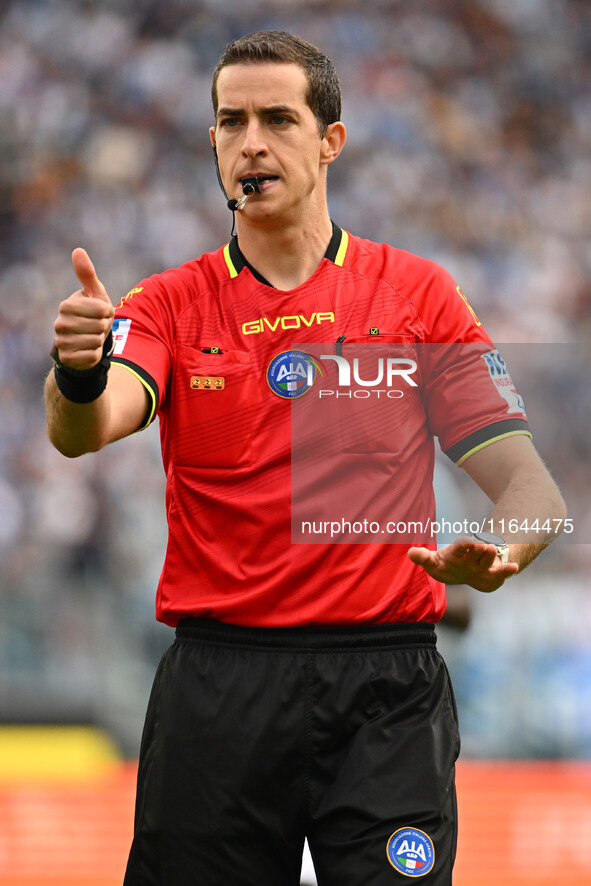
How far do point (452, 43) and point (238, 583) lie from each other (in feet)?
26.0

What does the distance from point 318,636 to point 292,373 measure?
1.89ft

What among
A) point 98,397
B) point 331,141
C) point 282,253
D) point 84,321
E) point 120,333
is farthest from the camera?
point 331,141

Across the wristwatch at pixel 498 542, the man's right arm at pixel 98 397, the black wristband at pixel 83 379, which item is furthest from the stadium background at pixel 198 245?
the black wristband at pixel 83 379

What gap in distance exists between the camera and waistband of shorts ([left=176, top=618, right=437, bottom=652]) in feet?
8.36

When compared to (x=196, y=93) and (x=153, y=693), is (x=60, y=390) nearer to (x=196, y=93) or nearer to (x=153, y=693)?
(x=153, y=693)

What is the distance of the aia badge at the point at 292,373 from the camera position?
2676 mm

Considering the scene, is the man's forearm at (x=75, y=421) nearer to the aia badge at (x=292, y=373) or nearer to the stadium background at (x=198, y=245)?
the aia badge at (x=292, y=373)

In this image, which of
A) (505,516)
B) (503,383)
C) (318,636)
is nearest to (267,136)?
(503,383)

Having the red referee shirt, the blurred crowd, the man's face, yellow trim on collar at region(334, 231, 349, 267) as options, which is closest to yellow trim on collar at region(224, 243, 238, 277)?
the red referee shirt

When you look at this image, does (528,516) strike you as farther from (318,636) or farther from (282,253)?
(282,253)

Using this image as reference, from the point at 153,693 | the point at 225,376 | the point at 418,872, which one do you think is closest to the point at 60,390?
the point at 225,376

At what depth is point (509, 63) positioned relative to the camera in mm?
9578

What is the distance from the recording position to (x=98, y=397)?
232 cm

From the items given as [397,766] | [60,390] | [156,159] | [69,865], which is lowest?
[69,865]
